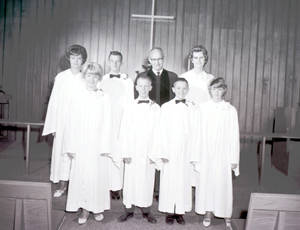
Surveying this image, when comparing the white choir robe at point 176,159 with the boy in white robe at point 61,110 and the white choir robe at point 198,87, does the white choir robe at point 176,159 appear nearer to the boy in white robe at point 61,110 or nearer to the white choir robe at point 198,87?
the white choir robe at point 198,87

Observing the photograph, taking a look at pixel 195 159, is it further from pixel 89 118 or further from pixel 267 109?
pixel 267 109

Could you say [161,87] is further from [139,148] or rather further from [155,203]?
[155,203]

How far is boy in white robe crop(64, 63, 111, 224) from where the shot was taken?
142 inches

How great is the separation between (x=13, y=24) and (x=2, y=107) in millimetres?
1657

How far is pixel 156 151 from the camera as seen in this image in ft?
11.9

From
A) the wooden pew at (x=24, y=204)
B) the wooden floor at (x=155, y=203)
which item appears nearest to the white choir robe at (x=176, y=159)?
the wooden floor at (x=155, y=203)

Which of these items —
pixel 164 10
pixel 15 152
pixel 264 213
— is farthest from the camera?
pixel 164 10

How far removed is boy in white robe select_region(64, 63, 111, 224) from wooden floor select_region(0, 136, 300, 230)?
0.78 feet

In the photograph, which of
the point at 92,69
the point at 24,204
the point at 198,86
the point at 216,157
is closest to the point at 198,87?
the point at 198,86

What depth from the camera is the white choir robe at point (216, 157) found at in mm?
3686

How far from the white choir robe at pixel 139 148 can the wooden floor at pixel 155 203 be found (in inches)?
11.7

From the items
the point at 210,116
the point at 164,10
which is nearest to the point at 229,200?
the point at 210,116

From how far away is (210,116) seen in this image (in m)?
3.73

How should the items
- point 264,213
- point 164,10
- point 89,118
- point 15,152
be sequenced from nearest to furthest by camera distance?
point 264,213
point 89,118
point 15,152
point 164,10
